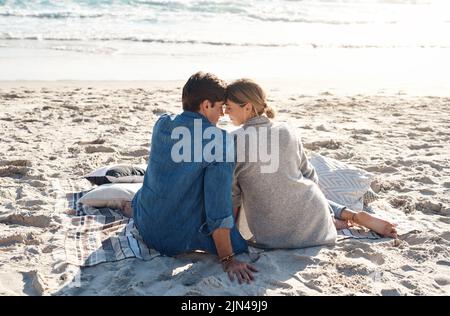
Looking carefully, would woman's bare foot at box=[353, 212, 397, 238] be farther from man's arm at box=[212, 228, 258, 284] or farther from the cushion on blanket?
the cushion on blanket

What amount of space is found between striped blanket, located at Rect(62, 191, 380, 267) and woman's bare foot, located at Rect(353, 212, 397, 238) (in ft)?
0.18

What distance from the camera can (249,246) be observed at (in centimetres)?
367

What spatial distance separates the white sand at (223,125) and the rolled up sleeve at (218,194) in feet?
0.98

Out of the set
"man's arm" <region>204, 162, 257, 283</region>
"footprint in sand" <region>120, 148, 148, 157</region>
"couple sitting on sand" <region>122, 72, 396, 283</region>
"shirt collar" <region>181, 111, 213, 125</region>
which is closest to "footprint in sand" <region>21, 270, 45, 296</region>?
"couple sitting on sand" <region>122, 72, 396, 283</region>

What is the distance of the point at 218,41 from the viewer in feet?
45.1

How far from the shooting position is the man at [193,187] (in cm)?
322

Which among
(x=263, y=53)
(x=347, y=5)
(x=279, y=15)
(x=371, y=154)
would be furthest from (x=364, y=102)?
(x=347, y=5)

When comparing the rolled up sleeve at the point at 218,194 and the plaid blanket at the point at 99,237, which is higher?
the rolled up sleeve at the point at 218,194

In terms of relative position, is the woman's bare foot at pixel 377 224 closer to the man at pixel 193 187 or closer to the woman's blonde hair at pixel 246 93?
the man at pixel 193 187

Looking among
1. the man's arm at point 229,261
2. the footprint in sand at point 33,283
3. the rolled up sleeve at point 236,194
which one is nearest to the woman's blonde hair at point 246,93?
the rolled up sleeve at point 236,194

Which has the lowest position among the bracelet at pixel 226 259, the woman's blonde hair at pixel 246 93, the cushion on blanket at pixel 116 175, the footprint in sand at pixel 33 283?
the footprint in sand at pixel 33 283

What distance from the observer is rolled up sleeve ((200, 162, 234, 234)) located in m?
3.20
